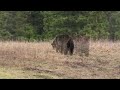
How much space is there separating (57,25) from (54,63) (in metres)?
8.89

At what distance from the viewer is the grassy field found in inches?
328

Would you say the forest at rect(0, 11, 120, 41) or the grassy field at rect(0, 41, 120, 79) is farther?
the forest at rect(0, 11, 120, 41)

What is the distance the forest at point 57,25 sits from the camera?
57.5 ft

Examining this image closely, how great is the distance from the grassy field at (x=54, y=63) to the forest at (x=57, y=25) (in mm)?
5625

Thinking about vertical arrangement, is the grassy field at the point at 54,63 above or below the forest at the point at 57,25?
below

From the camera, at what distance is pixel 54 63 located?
9.43m

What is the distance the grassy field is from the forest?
5.63m

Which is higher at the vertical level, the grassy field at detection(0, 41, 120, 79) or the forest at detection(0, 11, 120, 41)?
the forest at detection(0, 11, 120, 41)

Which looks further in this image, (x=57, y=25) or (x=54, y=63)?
(x=57, y=25)

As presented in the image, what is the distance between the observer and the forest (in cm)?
1753

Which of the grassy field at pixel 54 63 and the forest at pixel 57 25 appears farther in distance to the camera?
the forest at pixel 57 25

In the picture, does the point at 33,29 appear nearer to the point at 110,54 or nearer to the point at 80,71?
the point at 110,54

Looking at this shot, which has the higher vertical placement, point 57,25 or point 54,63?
point 57,25
